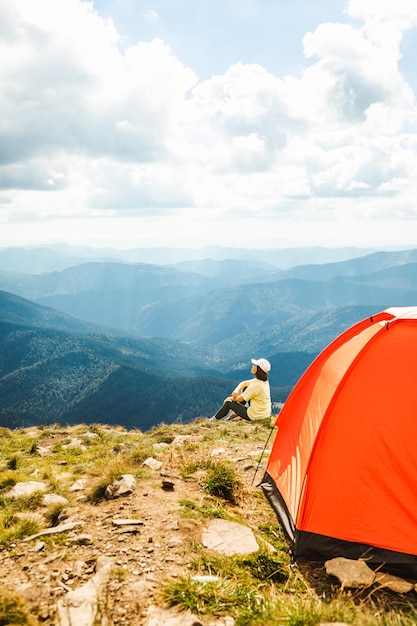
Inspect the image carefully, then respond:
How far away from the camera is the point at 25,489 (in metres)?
8.63

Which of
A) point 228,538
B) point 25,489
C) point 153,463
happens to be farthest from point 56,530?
point 153,463

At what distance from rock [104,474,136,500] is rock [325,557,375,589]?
391cm

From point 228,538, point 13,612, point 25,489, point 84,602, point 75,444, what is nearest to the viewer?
point 13,612

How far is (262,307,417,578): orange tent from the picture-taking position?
6391 millimetres

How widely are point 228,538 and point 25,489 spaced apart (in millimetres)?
5038

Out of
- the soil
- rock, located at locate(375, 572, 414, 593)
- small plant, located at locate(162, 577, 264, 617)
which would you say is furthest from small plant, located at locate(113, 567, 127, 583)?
rock, located at locate(375, 572, 414, 593)

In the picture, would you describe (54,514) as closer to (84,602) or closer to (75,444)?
(84,602)

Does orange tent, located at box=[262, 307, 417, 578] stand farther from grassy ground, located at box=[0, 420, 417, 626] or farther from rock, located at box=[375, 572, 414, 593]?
grassy ground, located at box=[0, 420, 417, 626]

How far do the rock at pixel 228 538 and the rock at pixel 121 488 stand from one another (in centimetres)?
199

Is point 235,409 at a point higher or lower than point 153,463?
lower

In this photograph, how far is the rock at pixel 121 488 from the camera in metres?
7.65

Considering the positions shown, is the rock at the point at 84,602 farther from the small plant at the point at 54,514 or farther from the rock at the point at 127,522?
the small plant at the point at 54,514

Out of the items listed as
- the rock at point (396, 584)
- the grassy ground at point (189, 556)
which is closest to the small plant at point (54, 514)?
the grassy ground at point (189, 556)

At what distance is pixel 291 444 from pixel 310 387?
145cm
